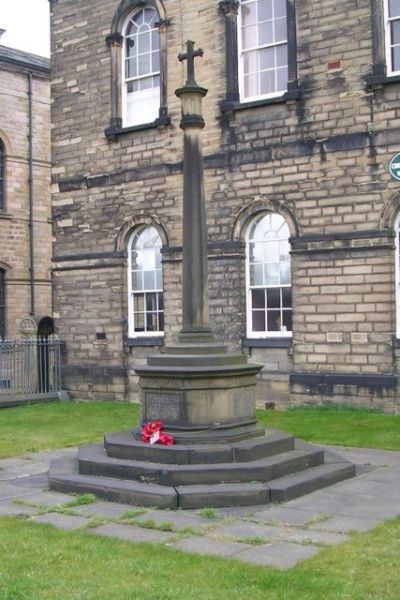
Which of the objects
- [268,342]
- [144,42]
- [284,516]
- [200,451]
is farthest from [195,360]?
[144,42]

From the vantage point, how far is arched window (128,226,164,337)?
59.9 feet

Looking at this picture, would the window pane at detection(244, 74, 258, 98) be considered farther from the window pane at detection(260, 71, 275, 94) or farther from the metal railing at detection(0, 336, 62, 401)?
the metal railing at detection(0, 336, 62, 401)

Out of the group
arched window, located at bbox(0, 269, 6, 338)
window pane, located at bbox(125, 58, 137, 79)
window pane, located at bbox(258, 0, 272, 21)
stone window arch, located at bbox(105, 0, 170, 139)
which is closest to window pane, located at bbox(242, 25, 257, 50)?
window pane, located at bbox(258, 0, 272, 21)

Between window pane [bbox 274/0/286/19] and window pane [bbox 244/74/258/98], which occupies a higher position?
window pane [bbox 274/0/286/19]

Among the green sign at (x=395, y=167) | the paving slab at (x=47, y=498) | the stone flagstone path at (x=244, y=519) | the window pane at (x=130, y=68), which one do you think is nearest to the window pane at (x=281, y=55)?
the green sign at (x=395, y=167)

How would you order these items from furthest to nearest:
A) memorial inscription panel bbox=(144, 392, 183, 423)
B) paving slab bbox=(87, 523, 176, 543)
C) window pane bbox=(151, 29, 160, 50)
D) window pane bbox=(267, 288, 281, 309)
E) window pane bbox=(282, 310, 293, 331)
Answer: window pane bbox=(151, 29, 160, 50) → window pane bbox=(267, 288, 281, 309) → window pane bbox=(282, 310, 293, 331) → memorial inscription panel bbox=(144, 392, 183, 423) → paving slab bbox=(87, 523, 176, 543)

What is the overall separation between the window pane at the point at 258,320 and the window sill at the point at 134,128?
4682 mm

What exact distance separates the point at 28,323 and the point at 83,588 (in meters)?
15.0

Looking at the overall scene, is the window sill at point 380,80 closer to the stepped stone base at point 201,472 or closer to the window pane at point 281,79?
the window pane at point 281,79

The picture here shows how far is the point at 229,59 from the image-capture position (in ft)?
55.1

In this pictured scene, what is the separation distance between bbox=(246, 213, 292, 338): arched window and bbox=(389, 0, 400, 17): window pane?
4.29 m

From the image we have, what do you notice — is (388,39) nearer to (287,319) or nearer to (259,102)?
(259,102)

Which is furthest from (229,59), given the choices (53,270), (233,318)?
(53,270)

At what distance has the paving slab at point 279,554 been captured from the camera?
6012 millimetres
